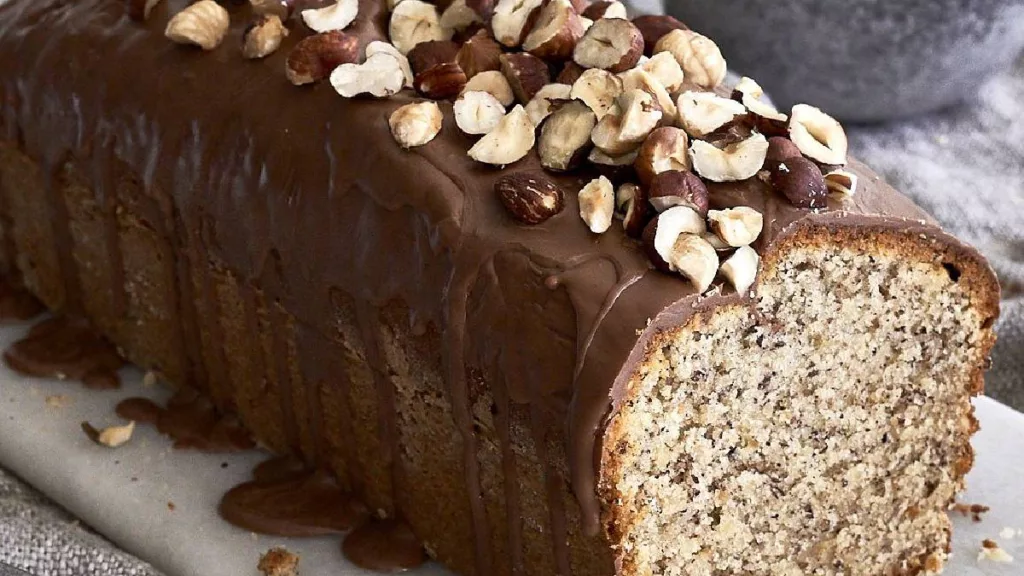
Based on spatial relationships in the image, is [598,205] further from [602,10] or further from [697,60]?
[602,10]

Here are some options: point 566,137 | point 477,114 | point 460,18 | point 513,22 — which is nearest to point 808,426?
point 566,137

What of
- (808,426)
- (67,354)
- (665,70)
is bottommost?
(67,354)

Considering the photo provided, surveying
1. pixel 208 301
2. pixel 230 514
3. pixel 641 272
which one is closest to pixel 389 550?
pixel 230 514

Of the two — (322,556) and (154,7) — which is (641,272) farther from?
(154,7)

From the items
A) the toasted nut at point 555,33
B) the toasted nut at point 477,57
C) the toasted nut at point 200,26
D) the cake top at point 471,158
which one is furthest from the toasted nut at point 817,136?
the toasted nut at point 200,26

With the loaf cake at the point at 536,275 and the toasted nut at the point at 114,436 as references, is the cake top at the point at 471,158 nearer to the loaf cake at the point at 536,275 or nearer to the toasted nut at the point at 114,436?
the loaf cake at the point at 536,275

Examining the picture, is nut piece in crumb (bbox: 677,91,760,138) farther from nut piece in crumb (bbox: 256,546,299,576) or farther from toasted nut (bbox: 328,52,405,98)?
nut piece in crumb (bbox: 256,546,299,576)

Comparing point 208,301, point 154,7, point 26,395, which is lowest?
point 26,395
